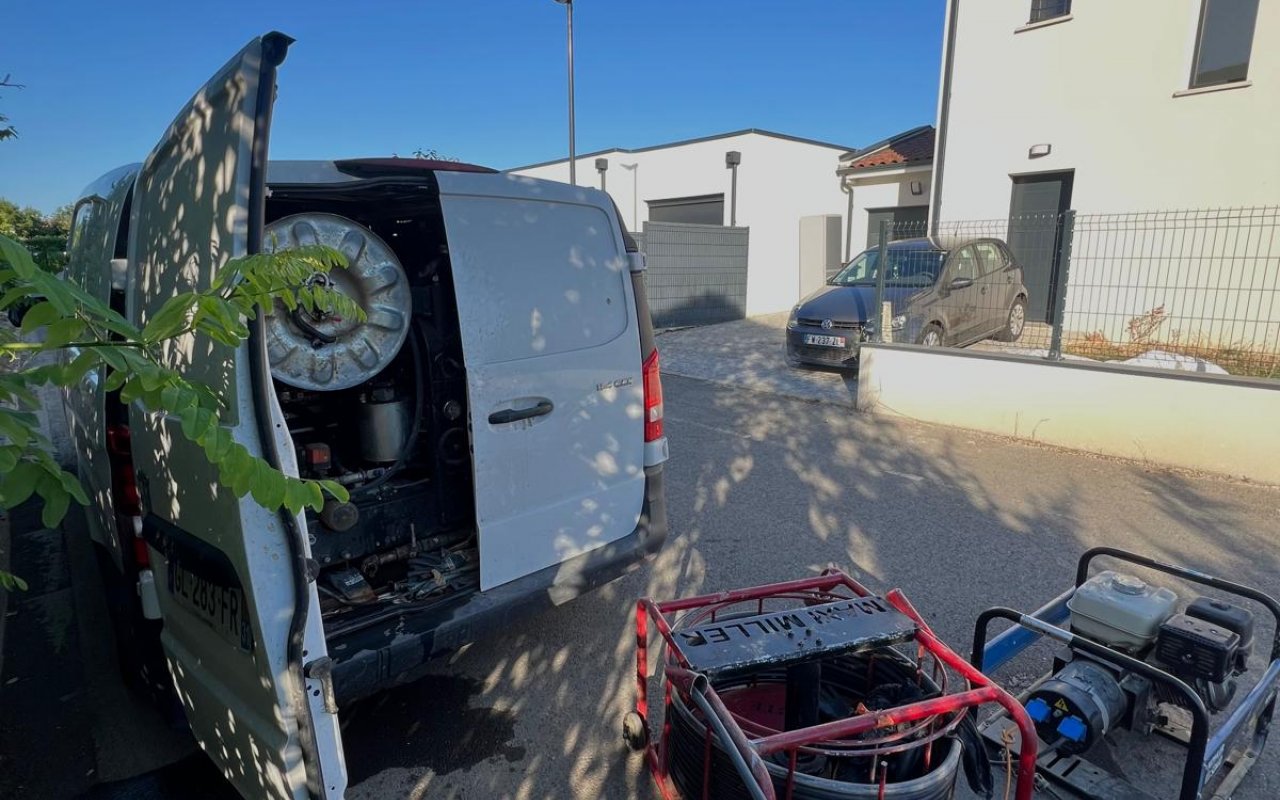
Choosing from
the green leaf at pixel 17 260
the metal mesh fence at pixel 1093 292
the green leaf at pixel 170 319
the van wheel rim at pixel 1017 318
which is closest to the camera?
the green leaf at pixel 17 260

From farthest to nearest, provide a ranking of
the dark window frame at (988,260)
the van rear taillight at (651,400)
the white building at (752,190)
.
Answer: the white building at (752,190)
the dark window frame at (988,260)
the van rear taillight at (651,400)

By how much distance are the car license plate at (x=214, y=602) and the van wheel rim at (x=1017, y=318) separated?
28.0ft

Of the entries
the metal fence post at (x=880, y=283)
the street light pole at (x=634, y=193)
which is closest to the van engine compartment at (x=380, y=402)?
the metal fence post at (x=880, y=283)

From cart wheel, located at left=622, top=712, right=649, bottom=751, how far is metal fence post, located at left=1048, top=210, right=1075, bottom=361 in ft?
17.9

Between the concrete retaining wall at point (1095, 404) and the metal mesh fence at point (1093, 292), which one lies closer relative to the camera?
the concrete retaining wall at point (1095, 404)

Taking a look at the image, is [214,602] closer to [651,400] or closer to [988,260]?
[651,400]

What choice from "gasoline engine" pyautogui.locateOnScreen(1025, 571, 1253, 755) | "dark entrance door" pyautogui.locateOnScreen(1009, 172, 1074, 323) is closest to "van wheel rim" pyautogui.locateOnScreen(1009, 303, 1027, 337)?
"dark entrance door" pyautogui.locateOnScreen(1009, 172, 1074, 323)

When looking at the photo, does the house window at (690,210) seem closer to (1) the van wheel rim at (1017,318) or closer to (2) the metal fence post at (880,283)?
(1) the van wheel rim at (1017,318)

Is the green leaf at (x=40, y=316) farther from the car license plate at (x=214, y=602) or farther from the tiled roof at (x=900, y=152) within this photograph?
the tiled roof at (x=900, y=152)

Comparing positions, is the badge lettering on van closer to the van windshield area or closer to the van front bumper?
the van front bumper

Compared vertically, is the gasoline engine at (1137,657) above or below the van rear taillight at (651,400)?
below

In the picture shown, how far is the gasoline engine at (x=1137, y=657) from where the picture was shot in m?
2.32

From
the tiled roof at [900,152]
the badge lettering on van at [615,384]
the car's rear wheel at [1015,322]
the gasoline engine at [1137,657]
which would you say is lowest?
the gasoline engine at [1137,657]

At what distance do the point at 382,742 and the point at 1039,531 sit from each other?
414cm
